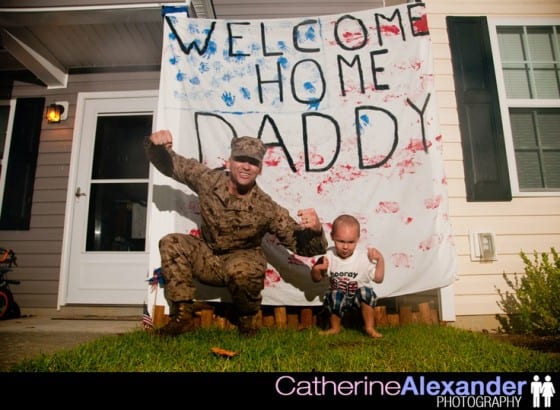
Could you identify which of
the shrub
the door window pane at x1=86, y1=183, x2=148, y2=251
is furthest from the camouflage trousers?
the door window pane at x1=86, y1=183, x2=148, y2=251

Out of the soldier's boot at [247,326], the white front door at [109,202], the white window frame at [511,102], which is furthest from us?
the white front door at [109,202]

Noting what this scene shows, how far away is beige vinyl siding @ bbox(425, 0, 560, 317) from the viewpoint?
9.87ft

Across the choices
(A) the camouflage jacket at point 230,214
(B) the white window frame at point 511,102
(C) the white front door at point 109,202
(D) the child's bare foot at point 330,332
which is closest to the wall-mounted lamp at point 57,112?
(C) the white front door at point 109,202

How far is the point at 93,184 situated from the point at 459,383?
14.8 feet

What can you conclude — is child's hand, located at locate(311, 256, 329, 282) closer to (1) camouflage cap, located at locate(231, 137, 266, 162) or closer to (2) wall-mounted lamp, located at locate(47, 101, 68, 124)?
(1) camouflage cap, located at locate(231, 137, 266, 162)

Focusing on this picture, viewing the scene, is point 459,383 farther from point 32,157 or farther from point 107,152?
point 32,157

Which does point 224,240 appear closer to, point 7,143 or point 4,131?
point 7,143

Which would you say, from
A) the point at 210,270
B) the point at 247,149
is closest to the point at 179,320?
the point at 210,270

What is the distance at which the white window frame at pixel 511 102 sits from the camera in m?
3.17

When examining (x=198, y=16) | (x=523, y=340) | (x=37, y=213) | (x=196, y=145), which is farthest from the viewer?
(x=37, y=213)

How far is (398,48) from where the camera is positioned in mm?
3070

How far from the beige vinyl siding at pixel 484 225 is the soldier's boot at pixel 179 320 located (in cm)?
235

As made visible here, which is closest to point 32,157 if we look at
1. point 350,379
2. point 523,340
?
point 350,379

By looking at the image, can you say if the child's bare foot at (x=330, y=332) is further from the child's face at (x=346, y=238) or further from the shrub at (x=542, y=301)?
the shrub at (x=542, y=301)
